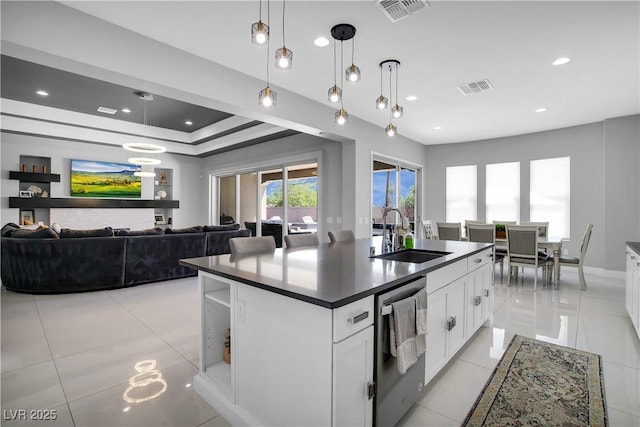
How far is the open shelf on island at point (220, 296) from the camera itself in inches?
73.5

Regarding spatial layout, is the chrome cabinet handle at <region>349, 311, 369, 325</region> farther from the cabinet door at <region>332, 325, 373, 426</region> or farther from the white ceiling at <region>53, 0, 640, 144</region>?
the white ceiling at <region>53, 0, 640, 144</region>

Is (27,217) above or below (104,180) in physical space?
below

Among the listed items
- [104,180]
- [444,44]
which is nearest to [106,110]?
[104,180]

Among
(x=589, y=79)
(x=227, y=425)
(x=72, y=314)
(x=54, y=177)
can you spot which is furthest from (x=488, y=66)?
(x=54, y=177)

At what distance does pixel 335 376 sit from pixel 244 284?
0.68 metres

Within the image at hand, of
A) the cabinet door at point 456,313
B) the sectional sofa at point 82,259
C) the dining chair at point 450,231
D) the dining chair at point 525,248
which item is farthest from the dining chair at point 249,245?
the dining chair at point 525,248

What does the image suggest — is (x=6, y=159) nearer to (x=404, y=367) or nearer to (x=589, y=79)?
(x=404, y=367)

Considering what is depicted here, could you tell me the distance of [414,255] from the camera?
8.66 feet

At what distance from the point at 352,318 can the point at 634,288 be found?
338 cm

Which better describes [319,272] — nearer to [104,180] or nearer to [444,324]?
[444,324]

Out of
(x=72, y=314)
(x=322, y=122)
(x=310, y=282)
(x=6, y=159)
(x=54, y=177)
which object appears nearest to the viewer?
(x=310, y=282)

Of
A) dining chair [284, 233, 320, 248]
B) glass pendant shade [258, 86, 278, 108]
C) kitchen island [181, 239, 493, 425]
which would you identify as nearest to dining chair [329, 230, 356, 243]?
dining chair [284, 233, 320, 248]

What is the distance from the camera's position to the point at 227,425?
5.55ft

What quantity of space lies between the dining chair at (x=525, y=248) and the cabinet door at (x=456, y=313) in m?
2.94
